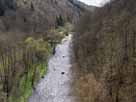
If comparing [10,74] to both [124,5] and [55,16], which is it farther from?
[55,16]

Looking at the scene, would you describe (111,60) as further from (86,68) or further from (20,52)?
(20,52)

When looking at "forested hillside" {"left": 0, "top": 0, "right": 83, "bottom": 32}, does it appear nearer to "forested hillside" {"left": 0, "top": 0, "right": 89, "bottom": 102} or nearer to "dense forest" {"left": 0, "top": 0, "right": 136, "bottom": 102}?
"forested hillside" {"left": 0, "top": 0, "right": 89, "bottom": 102}

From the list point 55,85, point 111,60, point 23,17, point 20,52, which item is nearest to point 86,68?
point 55,85

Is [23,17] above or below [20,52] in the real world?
above

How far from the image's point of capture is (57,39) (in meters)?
100

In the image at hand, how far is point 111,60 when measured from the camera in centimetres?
4047

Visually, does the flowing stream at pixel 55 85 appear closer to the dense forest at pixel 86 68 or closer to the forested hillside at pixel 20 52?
the dense forest at pixel 86 68

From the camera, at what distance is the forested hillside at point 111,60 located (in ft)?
110

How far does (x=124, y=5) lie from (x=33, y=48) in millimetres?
24407

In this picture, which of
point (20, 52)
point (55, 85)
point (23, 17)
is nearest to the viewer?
point (55, 85)

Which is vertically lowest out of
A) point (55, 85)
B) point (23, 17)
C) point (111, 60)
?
point (55, 85)

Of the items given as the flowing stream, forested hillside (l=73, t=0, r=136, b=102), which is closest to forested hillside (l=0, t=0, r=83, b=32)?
the flowing stream

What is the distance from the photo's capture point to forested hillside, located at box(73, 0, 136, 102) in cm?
3355

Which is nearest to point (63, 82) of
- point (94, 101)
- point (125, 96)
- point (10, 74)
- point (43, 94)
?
point (43, 94)
